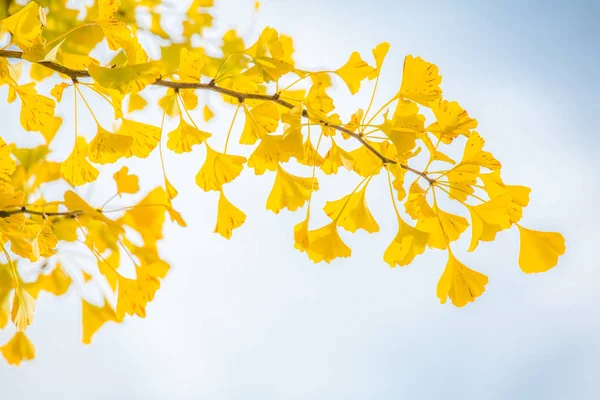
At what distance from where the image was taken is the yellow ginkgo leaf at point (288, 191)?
0.53 meters

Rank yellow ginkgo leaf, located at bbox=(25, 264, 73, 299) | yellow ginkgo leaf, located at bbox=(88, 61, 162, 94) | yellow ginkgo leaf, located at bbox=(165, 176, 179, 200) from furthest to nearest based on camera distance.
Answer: yellow ginkgo leaf, located at bbox=(25, 264, 73, 299) → yellow ginkgo leaf, located at bbox=(165, 176, 179, 200) → yellow ginkgo leaf, located at bbox=(88, 61, 162, 94)

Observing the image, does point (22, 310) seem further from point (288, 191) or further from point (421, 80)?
point (421, 80)

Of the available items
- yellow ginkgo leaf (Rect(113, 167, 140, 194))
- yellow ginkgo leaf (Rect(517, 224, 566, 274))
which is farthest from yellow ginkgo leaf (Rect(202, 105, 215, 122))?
yellow ginkgo leaf (Rect(517, 224, 566, 274))

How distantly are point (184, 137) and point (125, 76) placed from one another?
4.7 inches

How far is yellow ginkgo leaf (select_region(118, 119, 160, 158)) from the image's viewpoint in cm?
50

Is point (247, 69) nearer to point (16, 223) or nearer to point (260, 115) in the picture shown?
point (260, 115)

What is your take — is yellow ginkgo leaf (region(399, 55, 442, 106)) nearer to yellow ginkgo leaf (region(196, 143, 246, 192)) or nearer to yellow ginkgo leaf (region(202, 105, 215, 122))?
yellow ginkgo leaf (region(196, 143, 246, 192))

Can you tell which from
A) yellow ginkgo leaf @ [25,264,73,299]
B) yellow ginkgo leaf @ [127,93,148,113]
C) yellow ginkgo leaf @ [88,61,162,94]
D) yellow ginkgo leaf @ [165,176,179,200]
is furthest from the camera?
yellow ginkgo leaf @ [127,93,148,113]

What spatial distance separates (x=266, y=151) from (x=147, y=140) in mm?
123

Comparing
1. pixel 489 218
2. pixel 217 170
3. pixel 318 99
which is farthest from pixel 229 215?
pixel 489 218

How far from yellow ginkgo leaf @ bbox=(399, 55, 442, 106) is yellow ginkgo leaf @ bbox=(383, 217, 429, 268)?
120mm

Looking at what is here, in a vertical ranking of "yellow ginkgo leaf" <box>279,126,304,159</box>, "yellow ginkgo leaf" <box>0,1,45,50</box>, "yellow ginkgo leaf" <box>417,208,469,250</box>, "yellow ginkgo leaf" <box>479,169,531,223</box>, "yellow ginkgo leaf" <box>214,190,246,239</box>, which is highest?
"yellow ginkgo leaf" <box>0,1,45,50</box>

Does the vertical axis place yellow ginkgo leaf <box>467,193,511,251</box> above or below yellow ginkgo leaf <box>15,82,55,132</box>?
below

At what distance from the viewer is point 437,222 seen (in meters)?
0.53
